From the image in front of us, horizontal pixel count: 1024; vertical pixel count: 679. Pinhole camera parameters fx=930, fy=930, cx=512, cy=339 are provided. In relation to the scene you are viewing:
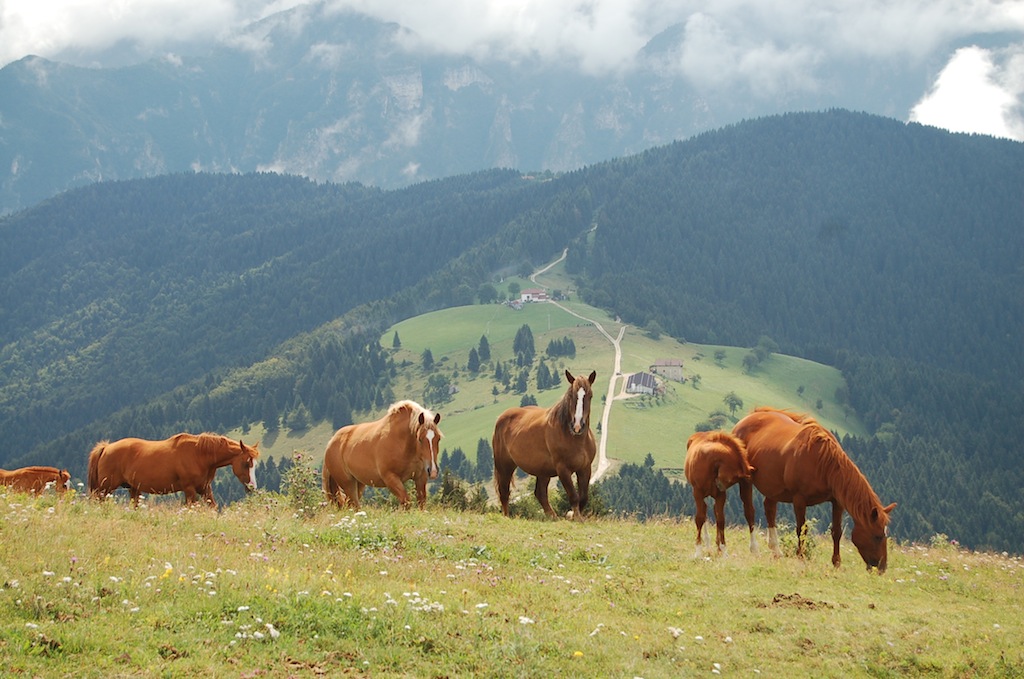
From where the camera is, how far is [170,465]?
22.8 meters

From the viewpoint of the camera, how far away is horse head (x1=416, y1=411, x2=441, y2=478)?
838 inches

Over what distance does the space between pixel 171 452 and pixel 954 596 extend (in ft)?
57.6

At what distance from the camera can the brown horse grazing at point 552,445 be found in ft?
79.8

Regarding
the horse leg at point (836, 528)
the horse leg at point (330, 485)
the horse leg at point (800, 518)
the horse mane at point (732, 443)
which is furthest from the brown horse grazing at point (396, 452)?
the horse leg at point (836, 528)

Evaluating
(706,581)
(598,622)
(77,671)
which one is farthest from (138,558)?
(706,581)

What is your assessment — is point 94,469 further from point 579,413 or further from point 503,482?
point 579,413

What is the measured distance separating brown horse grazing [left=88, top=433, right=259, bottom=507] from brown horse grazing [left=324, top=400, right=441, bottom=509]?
246 centimetres

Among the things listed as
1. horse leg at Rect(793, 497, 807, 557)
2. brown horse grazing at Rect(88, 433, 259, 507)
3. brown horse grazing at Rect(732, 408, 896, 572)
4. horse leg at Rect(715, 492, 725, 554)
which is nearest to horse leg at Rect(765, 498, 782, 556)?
brown horse grazing at Rect(732, 408, 896, 572)

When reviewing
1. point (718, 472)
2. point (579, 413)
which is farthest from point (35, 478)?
point (718, 472)

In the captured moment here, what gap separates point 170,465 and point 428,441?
6.66 metres

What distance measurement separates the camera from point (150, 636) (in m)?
10.3

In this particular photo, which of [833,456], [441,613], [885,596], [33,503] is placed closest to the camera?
[441,613]

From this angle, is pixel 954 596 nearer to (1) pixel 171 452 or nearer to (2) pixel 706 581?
(2) pixel 706 581

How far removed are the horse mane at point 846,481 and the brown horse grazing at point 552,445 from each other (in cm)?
653
